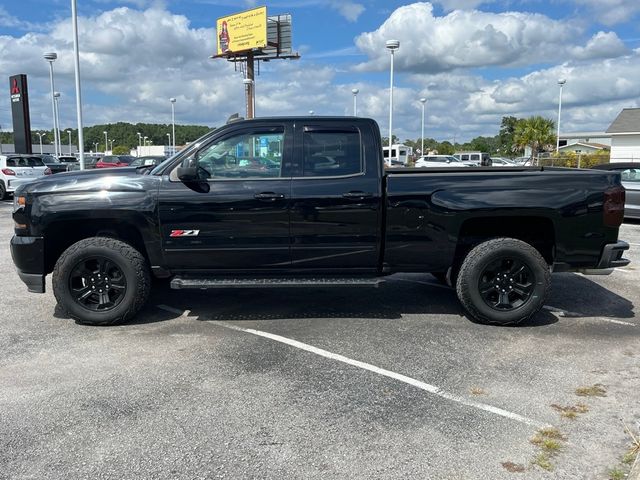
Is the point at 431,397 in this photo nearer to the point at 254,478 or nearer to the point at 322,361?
the point at 322,361

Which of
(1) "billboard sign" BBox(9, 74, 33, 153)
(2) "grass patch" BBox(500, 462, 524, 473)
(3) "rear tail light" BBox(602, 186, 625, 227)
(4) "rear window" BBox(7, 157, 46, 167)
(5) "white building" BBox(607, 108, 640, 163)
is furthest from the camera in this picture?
(5) "white building" BBox(607, 108, 640, 163)

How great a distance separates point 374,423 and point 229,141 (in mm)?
3149

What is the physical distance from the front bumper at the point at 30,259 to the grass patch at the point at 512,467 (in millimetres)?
4558

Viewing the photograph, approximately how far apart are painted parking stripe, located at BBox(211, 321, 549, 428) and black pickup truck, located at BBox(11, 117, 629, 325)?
0.50 metres

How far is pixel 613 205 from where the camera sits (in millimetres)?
5453

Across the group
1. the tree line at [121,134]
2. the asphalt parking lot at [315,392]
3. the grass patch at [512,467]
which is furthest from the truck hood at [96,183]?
the tree line at [121,134]

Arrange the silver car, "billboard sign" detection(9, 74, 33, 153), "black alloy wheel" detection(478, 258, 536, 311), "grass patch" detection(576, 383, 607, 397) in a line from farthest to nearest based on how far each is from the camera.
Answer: "billboard sign" detection(9, 74, 33, 153) → the silver car → "black alloy wheel" detection(478, 258, 536, 311) → "grass patch" detection(576, 383, 607, 397)

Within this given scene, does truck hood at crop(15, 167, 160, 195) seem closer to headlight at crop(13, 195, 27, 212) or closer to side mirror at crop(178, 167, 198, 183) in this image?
headlight at crop(13, 195, 27, 212)

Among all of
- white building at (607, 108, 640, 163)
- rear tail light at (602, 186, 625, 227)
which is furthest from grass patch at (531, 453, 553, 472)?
white building at (607, 108, 640, 163)

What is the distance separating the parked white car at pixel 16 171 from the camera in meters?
19.9

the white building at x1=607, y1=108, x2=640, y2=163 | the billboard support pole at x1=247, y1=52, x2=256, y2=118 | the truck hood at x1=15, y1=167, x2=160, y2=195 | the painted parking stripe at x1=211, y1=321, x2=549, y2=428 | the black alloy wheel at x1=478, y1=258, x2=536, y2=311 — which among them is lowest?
the painted parking stripe at x1=211, y1=321, x2=549, y2=428

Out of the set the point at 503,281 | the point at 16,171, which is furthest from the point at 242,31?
the point at 503,281

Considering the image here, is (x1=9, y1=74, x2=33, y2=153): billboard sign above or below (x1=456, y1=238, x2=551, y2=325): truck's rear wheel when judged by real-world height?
above

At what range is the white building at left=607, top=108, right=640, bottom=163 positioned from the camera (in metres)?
38.5
